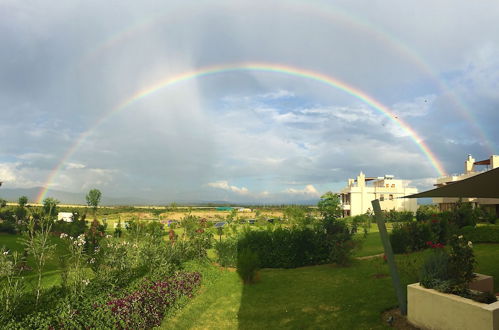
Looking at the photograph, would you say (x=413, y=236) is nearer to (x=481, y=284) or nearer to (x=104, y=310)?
(x=481, y=284)

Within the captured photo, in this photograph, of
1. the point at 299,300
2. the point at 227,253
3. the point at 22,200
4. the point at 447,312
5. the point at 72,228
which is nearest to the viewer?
the point at 447,312

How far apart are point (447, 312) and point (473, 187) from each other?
295 centimetres

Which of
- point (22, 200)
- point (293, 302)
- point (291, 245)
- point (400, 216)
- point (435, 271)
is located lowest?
point (293, 302)

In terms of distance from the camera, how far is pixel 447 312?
475 cm

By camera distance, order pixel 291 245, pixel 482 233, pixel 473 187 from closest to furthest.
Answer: pixel 473 187, pixel 291 245, pixel 482 233

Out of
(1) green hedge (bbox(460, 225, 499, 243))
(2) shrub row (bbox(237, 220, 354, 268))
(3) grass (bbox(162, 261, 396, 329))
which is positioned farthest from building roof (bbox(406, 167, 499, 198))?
(1) green hedge (bbox(460, 225, 499, 243))

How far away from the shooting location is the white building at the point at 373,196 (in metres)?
48.5

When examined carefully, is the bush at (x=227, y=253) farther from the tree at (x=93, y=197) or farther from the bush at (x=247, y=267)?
the tree at (x=93, y=197)

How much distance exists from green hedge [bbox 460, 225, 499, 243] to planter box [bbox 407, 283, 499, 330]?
12.6 meters

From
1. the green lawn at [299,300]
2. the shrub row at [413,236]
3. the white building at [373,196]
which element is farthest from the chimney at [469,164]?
the green lawn at [299,300]

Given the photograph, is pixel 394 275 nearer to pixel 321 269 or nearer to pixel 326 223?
pixel 321 269

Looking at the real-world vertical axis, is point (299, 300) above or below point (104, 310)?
below

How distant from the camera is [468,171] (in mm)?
41594

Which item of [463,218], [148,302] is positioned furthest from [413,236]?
[148,302]
